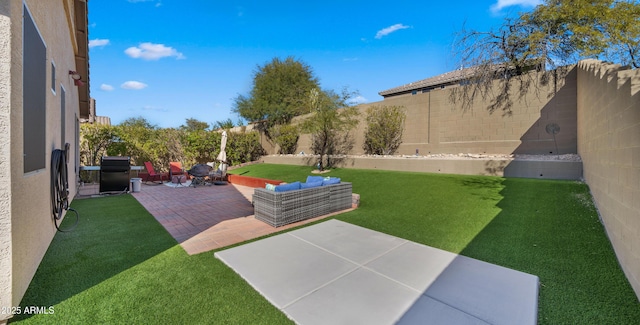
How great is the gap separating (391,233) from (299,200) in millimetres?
1963

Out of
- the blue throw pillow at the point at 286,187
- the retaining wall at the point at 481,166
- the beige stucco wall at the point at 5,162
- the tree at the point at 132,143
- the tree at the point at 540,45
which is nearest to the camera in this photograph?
the beige stucco wall at the point at 5,162

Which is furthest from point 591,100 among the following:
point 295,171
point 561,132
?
point 295,171

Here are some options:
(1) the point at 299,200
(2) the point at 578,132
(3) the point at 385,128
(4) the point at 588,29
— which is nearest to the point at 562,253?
(1) the point at 299,200

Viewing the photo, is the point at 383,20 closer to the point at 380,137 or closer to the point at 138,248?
the point at 380,137

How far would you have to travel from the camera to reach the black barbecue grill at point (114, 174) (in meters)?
8.45

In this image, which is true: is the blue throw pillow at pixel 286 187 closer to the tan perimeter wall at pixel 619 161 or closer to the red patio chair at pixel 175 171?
the tan perimeter wall at pixel 619 161

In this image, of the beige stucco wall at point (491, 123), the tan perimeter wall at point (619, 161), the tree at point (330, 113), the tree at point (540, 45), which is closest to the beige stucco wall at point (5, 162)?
the tan perimeter wall at point (619, 161)

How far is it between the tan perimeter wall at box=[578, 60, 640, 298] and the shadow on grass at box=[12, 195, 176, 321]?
581 cm

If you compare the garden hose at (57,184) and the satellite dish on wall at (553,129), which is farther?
the satellite dish on wall at (553,129)

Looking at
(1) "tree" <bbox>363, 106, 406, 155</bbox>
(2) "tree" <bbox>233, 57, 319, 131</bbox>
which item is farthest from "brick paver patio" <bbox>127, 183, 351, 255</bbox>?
(2) "tree" <bbox>233, 57, 319, 131</bbox>

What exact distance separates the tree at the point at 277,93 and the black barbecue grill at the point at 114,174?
40.7 ft

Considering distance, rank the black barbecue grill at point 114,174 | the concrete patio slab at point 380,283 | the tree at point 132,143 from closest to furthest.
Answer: the concrete patio slab at point 380,283 → the black barbecue grill at point 114,174 → the tree at point 132,143

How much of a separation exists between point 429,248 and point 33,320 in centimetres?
451

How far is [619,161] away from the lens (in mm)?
3426
